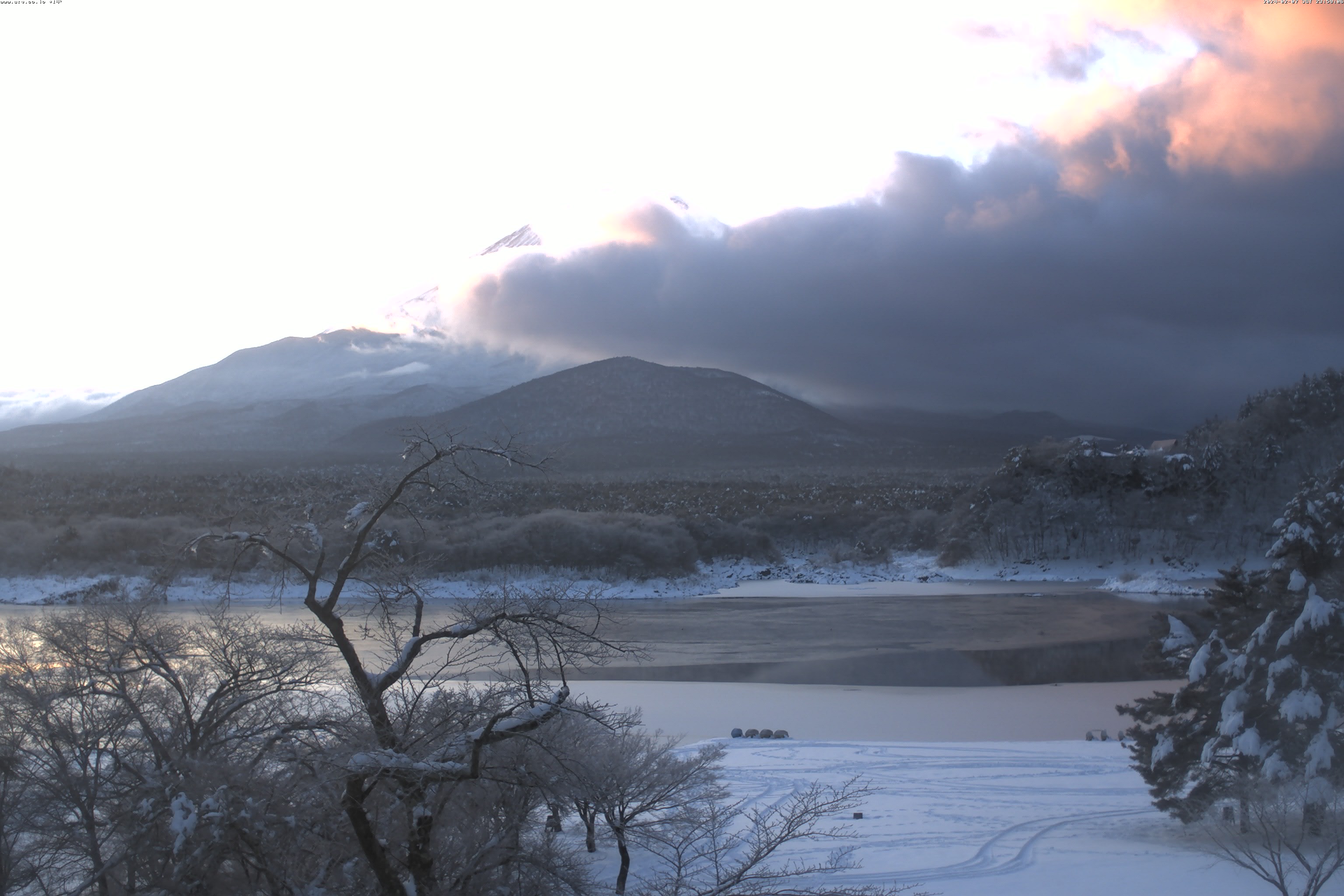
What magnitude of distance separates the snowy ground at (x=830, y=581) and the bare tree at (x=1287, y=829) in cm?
3320

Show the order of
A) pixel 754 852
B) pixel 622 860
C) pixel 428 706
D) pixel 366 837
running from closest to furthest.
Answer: pixel 366 837 → pixel 428 706 → pixel 754 852 → pixel 622 860

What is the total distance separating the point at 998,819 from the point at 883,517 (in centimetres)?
5319

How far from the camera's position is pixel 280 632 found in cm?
876

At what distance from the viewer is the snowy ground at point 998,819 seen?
1228 cm

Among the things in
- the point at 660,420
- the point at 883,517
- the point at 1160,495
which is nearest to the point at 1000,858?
the point at 1160,495

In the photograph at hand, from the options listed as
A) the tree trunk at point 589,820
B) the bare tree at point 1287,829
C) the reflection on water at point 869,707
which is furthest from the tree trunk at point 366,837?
the reflection on water at point 869,707

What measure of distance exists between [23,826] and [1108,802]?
50.3 ft

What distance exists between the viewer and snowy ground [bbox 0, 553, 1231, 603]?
143ft

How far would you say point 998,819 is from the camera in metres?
15.1

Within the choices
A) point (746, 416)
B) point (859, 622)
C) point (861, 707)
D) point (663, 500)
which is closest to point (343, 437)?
point (746, 416)

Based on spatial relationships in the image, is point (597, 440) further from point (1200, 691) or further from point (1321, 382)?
point (1200, 691)

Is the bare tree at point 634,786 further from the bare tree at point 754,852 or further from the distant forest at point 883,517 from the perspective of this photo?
the distant forest at point 883,517

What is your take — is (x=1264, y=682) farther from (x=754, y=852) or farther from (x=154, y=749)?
(x=154, y=749)

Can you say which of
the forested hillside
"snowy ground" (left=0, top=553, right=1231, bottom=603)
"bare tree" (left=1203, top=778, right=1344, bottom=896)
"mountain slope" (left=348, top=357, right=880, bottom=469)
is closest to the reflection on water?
"bare tree" (left=1203, top=778, right=1344, bottom=896)
